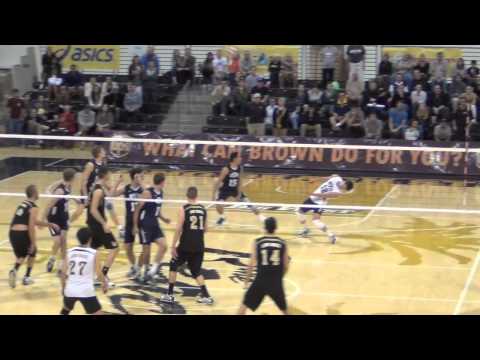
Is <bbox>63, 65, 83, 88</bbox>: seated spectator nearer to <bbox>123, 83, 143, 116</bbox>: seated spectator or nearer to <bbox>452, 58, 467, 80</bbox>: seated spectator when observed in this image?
<bbox>123, 83, 143, 116</bbox>: seated spectator

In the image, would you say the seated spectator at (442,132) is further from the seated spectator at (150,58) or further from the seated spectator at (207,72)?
the seated spectator at (150,58)

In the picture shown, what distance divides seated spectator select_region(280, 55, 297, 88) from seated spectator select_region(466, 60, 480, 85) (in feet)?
19.8

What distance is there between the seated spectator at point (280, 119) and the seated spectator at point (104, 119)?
599 cm

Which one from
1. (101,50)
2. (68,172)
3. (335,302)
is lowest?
(335,302)

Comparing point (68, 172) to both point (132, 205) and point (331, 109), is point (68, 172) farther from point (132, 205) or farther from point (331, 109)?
point (331, 109)

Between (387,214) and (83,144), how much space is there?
12353 millimetres

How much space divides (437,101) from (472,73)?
1.96 metres

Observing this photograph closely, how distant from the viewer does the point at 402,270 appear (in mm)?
16766

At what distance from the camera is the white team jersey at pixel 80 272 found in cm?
1223

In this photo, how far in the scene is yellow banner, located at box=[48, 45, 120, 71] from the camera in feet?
114

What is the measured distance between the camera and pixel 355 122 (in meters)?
28.6

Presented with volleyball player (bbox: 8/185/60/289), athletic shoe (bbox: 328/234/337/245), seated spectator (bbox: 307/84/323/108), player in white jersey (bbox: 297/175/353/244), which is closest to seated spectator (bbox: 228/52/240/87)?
seated spectator (bbox: 307/84/323/108)

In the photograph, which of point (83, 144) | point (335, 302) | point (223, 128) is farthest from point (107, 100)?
point (335, 302)

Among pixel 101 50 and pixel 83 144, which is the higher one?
pixel 101 50
